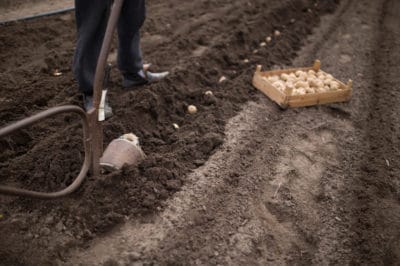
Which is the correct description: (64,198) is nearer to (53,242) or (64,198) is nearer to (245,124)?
(53,242)

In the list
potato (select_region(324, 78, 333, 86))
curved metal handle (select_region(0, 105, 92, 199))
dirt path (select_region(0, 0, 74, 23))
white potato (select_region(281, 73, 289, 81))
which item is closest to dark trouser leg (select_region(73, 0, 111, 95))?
curved metal handle (select_region(0, 105, 92, 199))

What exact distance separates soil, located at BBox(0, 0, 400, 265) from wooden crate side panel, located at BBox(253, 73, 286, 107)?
9 cm

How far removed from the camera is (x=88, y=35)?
119 inches

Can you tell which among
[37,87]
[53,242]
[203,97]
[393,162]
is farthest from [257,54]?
[53,242]

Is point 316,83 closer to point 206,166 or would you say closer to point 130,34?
point 206,166

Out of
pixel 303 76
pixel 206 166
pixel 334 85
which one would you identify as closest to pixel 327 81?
pixel 334 85

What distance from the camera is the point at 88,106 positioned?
10.8ft

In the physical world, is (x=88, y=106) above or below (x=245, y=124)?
above

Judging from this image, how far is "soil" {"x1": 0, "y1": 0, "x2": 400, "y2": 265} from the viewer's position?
7.69ft

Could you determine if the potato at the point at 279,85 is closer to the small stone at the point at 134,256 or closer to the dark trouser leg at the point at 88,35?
the dark trouser leg at the point at 88,35

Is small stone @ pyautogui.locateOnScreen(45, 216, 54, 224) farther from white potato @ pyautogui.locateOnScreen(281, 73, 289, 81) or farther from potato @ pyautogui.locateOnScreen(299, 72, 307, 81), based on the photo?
potato @ pyautogui.locateOnScreen(299, 72, 307, 81)

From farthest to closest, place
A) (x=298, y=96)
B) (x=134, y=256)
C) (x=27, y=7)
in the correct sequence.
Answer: (x=27, y=7) → (x=298, y=96) → (x=134, y=256)

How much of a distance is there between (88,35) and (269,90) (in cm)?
215

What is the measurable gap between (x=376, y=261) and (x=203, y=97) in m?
2.38
